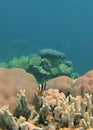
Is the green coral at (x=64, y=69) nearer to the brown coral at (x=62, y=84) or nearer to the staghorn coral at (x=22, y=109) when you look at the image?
the brown coral at (x=62, y=84)

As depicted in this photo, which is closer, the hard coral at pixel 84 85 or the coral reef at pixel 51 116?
the coral reef at pixel 51 116

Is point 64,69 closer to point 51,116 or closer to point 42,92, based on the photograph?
point 42,92

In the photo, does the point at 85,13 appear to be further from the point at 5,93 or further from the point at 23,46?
the point at 5,93

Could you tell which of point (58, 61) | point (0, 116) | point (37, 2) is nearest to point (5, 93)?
point (0, 116)

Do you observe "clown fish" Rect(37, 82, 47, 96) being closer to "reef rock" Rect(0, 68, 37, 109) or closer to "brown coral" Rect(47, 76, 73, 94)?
"reef rock" Rect(0, 68, 37, 109)

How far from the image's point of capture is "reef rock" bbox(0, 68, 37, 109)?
18.4ft

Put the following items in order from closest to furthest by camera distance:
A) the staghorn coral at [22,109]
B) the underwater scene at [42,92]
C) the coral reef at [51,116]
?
the coral reef at [51,116], the underwater scene at [42,92], the staghorn coral at [22,109]

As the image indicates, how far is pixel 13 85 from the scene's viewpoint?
585 cm

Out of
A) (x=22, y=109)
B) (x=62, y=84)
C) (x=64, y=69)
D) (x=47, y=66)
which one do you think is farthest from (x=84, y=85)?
(x=64, y=69)

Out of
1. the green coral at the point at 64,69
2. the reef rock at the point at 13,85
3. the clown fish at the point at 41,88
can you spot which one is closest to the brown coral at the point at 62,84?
the reef rock at the point at 13,85

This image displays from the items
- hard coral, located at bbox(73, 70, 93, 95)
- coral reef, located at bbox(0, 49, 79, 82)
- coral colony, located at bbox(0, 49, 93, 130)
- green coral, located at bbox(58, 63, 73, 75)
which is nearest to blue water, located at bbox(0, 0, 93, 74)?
coral reef, located at bbox(0, 49, 79, 82)

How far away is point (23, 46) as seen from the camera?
121 ft

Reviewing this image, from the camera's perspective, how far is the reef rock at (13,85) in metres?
5.60

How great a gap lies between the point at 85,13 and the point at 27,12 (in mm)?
22231
